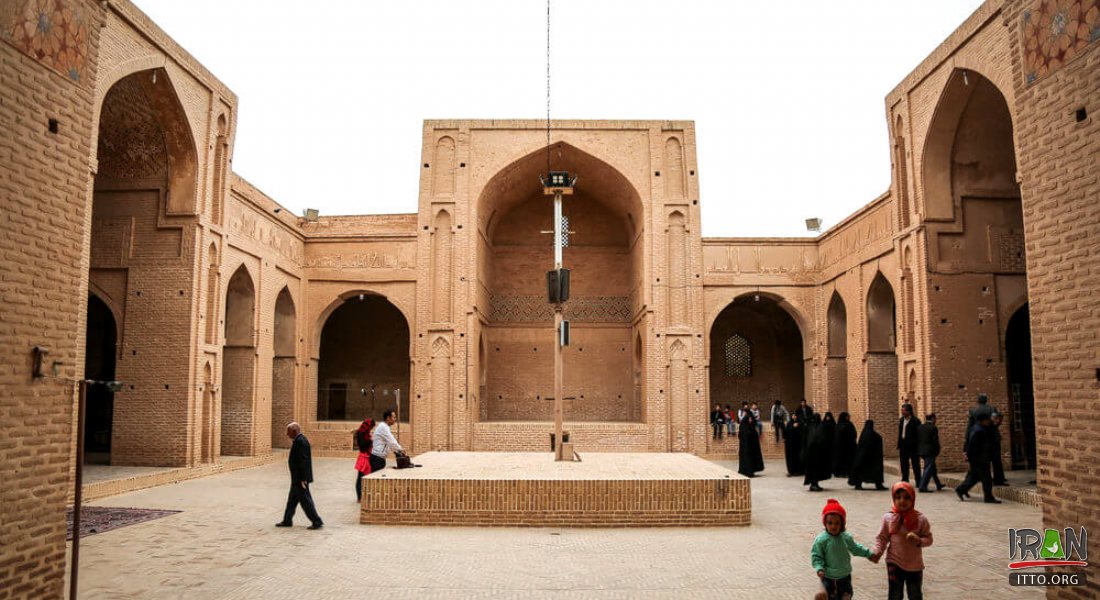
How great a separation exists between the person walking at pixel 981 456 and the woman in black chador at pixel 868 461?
162 centimetres

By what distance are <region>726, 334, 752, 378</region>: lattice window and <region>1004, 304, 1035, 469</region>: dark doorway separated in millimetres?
9750

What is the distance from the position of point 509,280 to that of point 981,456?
49.0 feet

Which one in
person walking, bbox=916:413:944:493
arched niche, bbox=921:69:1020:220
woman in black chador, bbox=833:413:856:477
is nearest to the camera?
person walking, bbox=916:413:944:493

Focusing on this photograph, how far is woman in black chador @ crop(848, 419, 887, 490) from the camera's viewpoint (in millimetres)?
13031

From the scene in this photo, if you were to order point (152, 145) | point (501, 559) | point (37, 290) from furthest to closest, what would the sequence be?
point (152, 145)
point (501, 559)
point (37, 290)

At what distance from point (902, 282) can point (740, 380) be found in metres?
10.2

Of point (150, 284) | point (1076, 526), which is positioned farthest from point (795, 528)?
point (150, 284)

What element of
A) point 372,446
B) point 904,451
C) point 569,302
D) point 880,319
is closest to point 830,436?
point 904,451

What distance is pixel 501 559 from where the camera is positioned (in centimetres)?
745

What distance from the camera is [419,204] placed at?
20.7 m

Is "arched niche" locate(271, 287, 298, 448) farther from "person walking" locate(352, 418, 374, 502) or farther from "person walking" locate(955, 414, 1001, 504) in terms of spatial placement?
"person walking" locate(955, 414, 1001, 504)

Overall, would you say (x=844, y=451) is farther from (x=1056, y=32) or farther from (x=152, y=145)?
(x=152, y=145)

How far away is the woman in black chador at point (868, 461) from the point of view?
42.8 feet

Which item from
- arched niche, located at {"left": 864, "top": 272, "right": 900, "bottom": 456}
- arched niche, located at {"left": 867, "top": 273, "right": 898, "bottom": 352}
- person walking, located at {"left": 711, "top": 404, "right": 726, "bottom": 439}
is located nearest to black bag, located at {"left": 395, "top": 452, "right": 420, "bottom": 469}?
arched niche, located at {"left": 864, "top": 272, "right": 900, "bottom": 456}
